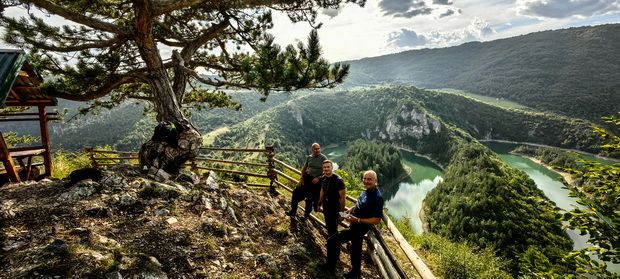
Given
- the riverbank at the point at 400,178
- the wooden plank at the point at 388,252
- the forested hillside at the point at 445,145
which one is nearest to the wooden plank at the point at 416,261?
the wooden plank at the point at 388,252

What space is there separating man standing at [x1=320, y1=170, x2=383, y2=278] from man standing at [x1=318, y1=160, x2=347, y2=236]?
407mm

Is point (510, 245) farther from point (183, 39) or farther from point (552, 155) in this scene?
point (552, 155)

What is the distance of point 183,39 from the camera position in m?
7.99

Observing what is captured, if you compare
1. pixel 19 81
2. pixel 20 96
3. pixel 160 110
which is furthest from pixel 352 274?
pixel 20 96

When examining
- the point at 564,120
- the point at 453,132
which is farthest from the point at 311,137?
the point at 564,120

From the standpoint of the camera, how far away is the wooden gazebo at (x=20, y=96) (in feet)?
16.2

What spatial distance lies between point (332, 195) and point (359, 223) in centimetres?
81

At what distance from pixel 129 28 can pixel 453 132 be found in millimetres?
120889

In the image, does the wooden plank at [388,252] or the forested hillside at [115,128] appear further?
the forested hillside at [115,128]

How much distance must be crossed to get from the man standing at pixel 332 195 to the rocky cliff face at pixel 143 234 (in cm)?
74

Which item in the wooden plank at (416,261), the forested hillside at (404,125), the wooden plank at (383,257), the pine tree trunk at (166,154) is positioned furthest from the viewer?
the forested hillside at (404,125)

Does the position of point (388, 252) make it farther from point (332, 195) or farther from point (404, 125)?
point (404, 125)

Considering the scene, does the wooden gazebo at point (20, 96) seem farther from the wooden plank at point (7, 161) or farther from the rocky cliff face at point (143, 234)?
the rocky cliff face at point (143, 234)

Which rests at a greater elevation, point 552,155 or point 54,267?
point 54,267
